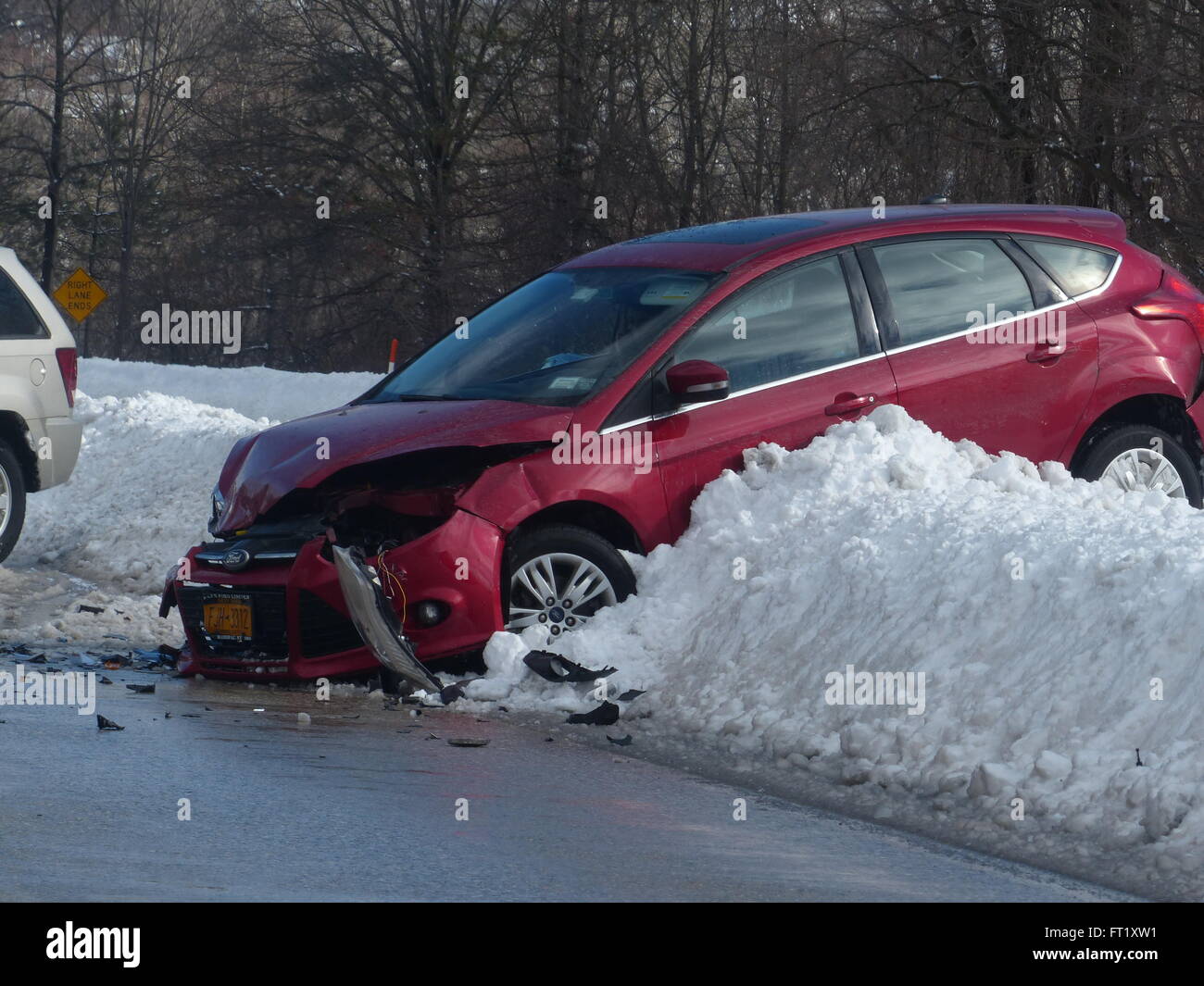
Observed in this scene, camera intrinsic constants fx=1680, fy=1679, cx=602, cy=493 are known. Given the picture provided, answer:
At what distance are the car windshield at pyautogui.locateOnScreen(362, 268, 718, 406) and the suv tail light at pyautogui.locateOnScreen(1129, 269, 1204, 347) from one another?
95.9 inches

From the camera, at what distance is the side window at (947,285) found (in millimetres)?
8117

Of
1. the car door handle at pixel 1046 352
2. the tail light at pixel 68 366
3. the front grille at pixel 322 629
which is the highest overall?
the tail light at pixel 68 366

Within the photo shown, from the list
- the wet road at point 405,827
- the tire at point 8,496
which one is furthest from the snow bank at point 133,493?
the wet road at point 405,827

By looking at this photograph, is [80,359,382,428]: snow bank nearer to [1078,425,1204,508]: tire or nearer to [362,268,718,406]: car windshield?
[362,268,718,406]: car windshield

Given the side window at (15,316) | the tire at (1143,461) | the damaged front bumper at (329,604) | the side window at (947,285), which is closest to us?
the damaged front bumper at (329,604)

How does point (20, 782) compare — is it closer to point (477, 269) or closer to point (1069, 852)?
point (1069, 852)

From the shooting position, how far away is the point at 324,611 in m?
7.00

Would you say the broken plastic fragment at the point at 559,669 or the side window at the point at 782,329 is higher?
the side window at the point at 782,329

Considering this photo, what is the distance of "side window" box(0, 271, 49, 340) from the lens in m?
11.2

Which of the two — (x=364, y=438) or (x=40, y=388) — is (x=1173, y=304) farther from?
(x=40, y=388)

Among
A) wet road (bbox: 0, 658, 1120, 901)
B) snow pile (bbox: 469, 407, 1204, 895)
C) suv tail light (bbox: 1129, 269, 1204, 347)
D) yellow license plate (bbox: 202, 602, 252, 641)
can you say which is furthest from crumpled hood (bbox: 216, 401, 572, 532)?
suv tail light (bbox: 1129, 269, 1204, 347)

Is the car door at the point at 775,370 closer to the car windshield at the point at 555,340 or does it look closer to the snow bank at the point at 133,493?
the car windshield at the point at 555,340

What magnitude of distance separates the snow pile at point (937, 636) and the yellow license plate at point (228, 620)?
1.12 metres

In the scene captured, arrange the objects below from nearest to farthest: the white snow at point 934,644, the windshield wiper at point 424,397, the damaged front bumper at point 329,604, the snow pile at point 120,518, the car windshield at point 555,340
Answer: the white snow at point 934,644
the damaged front bumper at point 329,604
the car windshield at point 555,340
the windshield wiper at point 424,397
the snow pile at point 120,518
